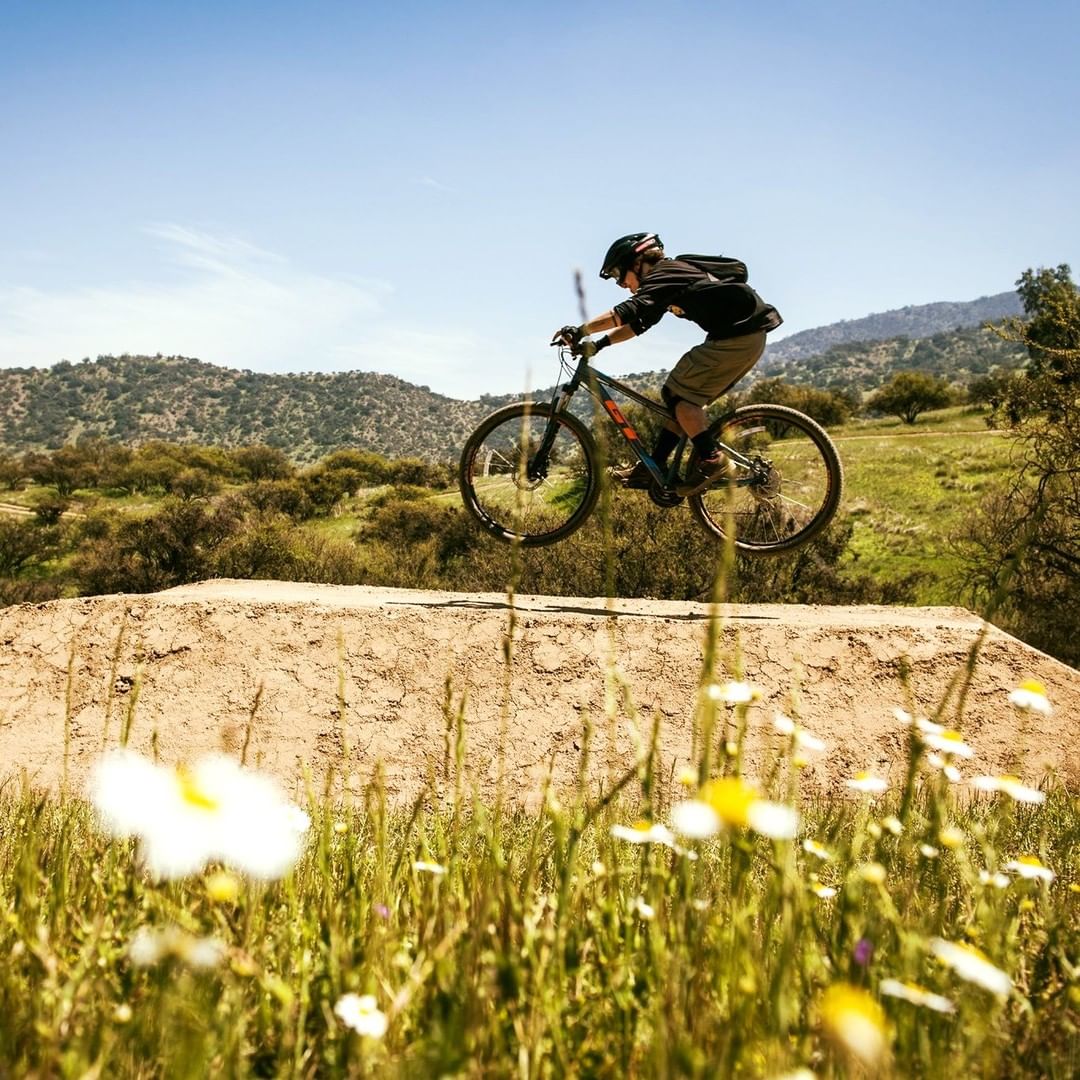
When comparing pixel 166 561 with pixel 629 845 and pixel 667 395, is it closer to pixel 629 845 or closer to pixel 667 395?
pixel 667 395

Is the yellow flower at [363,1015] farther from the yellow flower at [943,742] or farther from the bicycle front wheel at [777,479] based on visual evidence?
the bicycle front wheel at [777,479]

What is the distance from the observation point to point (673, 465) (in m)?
6.59

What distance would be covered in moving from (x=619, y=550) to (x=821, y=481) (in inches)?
268

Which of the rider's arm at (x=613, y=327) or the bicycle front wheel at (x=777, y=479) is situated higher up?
the rider's arm at (x=613, y=327)

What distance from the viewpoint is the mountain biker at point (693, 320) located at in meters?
6.20

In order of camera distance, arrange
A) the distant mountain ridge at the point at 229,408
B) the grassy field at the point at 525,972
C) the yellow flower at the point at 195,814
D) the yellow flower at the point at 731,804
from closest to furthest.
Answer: the yellow flower at the point at 195,814 → the yellow flower at the point at 731,804 → the grassy field at the point at 525,972 → the distant mountain ridge at the point at 229,408

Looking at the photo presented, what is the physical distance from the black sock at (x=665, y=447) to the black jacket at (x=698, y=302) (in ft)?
2.69

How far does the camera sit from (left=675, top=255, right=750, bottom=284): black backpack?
6.44 m

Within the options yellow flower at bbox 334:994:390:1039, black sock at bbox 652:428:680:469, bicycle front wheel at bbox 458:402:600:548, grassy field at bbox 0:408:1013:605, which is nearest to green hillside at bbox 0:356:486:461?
grassy field at bbox 0:408:1013:605

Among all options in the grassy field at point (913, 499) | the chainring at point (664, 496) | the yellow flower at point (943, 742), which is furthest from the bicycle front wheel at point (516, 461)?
the grassy field at point (913, 499)

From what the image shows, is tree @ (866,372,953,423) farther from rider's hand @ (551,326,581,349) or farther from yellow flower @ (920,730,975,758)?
yellow flower @ (920,730,975,758)

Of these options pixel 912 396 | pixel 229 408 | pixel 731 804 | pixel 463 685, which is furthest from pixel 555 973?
pixel 229 408

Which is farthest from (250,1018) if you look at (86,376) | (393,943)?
(86,376)

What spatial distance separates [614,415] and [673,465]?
67cm
